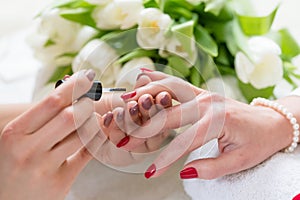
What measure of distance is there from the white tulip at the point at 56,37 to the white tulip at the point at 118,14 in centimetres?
4

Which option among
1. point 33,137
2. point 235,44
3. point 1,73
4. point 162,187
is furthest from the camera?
point 1,73

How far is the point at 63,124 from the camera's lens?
660 mm

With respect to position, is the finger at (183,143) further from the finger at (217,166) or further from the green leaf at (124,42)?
the green leaf at (124,42)

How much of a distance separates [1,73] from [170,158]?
72 cm

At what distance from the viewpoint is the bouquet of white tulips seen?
2.92 feet

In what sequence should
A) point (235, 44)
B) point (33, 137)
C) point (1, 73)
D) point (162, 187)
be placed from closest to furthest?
point (33, 137) → point (162, 187) → point (235, 44) → point (1, 73)

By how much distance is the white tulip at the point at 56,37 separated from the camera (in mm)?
1035

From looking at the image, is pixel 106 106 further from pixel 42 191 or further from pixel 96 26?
pixel 96 26

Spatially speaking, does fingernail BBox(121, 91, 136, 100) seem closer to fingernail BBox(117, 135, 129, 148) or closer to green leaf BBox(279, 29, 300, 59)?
fingernail BBox(117, 135, 129, 148)

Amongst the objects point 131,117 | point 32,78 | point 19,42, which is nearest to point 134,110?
point 131,117

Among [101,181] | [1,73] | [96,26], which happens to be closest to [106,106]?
[101,181]

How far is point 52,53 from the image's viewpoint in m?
1.05

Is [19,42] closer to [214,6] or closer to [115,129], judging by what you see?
[214,6]

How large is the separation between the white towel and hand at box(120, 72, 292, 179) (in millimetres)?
14
